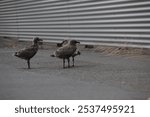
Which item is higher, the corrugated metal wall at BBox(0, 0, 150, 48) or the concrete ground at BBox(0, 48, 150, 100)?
the corrugated metal wall at BBox(0, 0, 150, 48)

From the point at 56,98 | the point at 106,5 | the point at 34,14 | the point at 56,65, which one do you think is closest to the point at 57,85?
the point at 56,98

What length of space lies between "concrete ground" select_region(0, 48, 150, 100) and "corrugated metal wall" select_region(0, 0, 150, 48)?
5.57 feet

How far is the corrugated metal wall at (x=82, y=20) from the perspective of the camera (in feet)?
41.5

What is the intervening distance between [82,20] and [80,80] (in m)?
7.65

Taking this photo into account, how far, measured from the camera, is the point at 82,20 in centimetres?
1548

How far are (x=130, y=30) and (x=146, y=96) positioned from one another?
6.88 metres

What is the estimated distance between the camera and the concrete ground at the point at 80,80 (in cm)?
653

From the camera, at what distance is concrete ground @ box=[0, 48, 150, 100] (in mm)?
6531

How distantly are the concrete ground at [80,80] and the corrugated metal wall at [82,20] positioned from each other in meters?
1.70

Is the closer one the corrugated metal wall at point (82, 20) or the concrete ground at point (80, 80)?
the concrete ground at point (80, 80)

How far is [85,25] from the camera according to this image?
15.3m

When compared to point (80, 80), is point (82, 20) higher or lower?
higher

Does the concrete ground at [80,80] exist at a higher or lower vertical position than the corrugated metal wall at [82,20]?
lower

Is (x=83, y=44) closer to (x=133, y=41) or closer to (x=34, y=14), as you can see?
(x=133, y=41)
